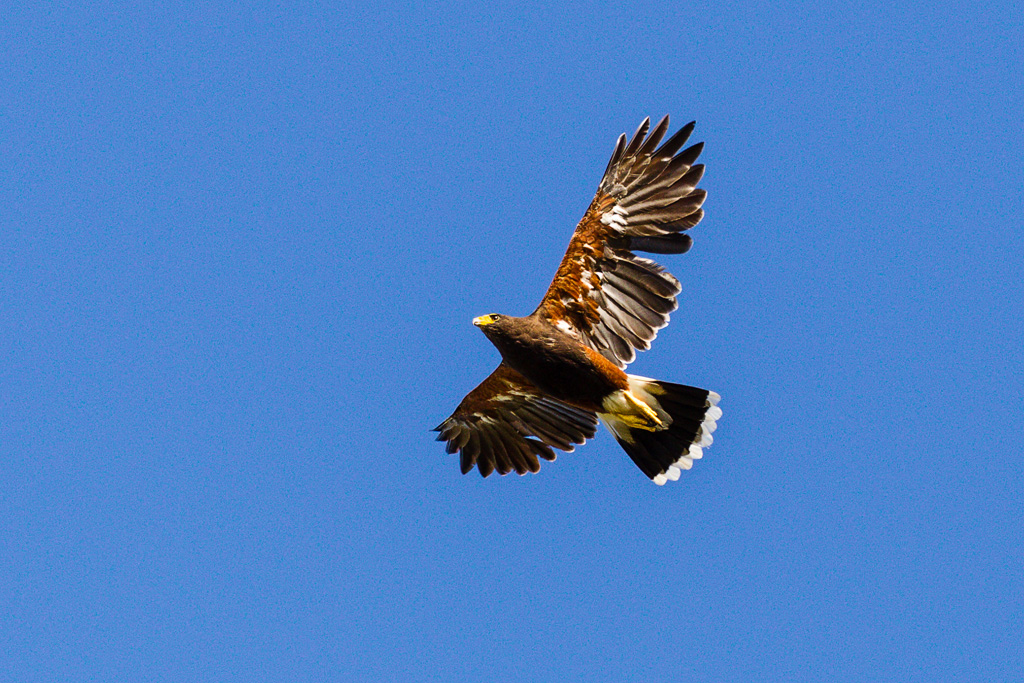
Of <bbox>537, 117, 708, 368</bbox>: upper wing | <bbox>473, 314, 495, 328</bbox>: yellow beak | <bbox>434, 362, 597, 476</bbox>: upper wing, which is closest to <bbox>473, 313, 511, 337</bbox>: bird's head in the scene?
<bbox>473, 314, 495, 328</bbox>: yellow beak

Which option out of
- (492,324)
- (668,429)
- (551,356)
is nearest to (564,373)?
(551,356)

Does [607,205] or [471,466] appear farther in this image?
[471,466]

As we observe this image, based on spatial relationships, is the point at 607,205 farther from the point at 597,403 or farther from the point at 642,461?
the point at 642,461

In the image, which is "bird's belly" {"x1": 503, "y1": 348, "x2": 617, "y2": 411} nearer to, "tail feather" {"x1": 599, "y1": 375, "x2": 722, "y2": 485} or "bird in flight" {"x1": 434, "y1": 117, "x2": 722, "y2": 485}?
"bird in flight" {"x1": 434, "y1": 117, "x2": 722, "y2": 485}

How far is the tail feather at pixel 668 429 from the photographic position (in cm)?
1460

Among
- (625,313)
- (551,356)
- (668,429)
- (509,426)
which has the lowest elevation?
(668,429)

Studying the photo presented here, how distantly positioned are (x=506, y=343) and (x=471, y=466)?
2.88 m

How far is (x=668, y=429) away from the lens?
15.0 meters

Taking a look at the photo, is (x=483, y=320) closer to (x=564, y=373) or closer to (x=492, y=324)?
(x=492, y=324)

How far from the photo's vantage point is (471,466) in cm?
1641

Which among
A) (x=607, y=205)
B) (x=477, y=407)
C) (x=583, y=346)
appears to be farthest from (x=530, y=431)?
(x=607, y=205)

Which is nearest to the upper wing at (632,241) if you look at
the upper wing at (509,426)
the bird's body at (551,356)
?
the bird's body at (551,356)

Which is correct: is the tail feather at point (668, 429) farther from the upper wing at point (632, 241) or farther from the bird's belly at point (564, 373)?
the upper wing at point (632, 241)

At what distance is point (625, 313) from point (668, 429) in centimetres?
166
